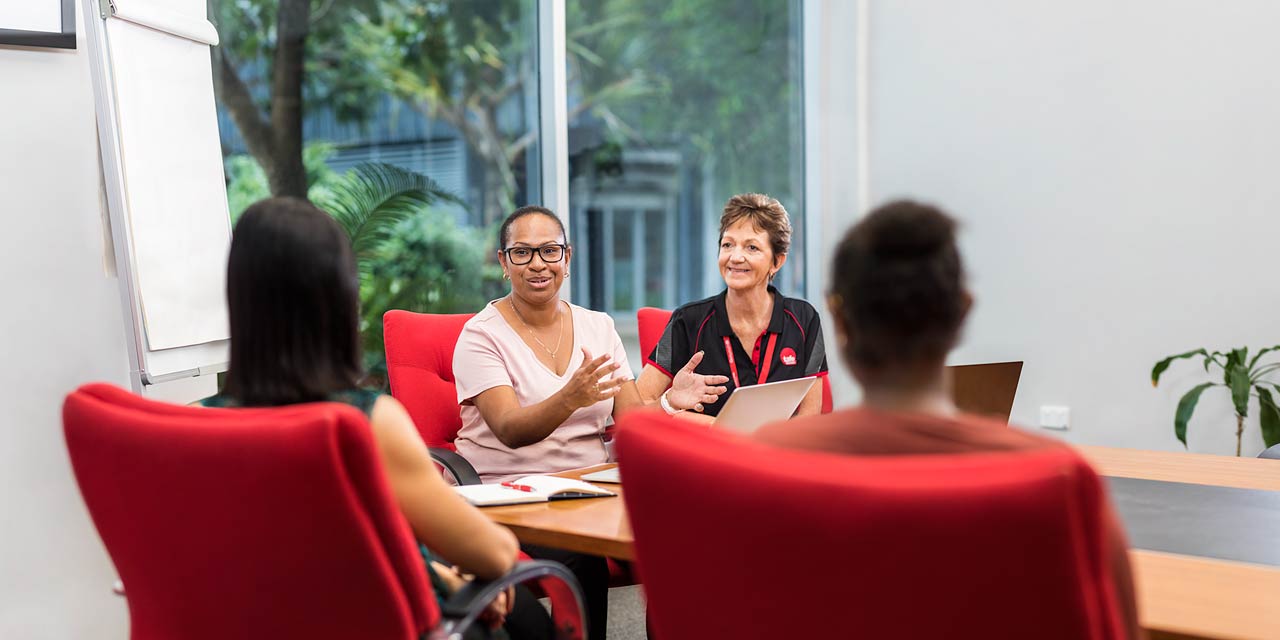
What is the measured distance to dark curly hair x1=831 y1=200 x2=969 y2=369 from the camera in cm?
104

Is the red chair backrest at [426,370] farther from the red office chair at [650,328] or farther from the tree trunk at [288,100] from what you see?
the tree trunk at [288,100]

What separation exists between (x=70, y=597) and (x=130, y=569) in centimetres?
150

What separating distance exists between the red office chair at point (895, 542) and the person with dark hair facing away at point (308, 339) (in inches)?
19.0

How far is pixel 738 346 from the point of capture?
Result: 9.46ft

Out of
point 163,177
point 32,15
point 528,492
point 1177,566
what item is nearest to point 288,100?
point 163,177

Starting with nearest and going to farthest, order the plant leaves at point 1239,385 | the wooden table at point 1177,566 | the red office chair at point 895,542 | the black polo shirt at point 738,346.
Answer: the red office chair at point 895,542 → the wooden table at point 1177,566 → the black polo shirt at point 738,346 → the plant leaves at point 1239,385

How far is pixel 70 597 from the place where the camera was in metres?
2.59

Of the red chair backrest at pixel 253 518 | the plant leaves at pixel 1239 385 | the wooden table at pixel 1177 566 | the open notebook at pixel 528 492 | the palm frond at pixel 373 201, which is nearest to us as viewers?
the red chair backrest at pixel 253 518

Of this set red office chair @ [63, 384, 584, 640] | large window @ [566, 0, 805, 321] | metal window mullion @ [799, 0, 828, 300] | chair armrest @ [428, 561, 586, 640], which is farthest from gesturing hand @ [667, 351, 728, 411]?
metal window mullion @ [799, 0, 828, 300]

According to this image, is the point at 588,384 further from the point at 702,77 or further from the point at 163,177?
the point at 702,77

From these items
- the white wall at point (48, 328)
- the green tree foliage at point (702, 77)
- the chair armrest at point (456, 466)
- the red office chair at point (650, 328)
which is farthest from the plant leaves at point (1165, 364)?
the white wall at point (48, 328)

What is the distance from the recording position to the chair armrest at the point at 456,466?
2.43 metres

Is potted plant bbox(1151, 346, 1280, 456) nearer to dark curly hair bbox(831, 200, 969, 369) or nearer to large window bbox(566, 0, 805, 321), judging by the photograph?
large window bbox(566, 0, 805, 321)

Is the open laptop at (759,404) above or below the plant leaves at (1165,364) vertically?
above
